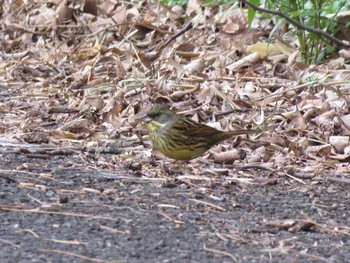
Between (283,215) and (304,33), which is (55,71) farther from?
(283,215)

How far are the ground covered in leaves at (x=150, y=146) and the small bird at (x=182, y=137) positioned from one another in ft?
0.42

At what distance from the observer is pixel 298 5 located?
8719 millimetres

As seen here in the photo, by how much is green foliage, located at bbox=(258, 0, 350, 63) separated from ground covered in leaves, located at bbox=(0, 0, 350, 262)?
163 mm

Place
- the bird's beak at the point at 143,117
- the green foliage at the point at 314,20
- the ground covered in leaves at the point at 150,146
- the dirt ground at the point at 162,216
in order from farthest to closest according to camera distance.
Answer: the green foliage at the point at 314,20, the bird's beak at the point at 143,117, the ground covered in leaves at the point at 150,146, the dirt ground at the point at 162,216

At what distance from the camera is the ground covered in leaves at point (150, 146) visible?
4.70 m

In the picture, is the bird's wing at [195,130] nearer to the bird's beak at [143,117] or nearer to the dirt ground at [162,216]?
the bird's beak at [143,117]

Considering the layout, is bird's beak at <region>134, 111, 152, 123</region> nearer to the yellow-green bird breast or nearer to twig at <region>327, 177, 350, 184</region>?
the yellow-green bird breast

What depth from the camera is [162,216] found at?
5086 millimetres

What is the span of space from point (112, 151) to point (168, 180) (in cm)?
104

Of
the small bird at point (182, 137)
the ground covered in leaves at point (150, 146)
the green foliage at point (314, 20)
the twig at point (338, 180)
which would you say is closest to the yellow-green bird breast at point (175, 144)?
the small bird at point (182, 137)

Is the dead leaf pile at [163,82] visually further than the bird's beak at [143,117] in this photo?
Yes

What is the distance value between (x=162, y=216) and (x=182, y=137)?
1.73 metres

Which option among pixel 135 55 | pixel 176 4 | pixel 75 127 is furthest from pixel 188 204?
pixel 176 4

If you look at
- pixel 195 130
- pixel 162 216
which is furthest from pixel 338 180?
pixel 162 216
